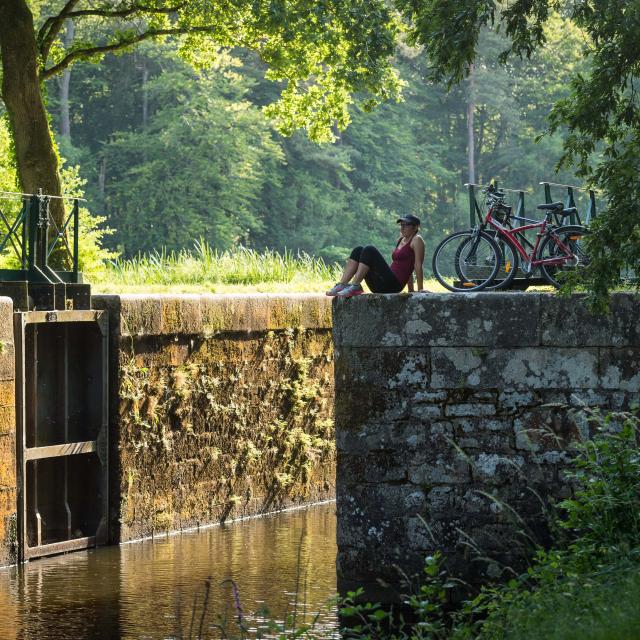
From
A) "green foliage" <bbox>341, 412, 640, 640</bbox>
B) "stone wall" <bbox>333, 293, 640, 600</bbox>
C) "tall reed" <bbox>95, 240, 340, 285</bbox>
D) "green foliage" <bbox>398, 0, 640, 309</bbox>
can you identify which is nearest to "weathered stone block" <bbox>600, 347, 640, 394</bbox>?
"stone wall" <bbox>333, 293, 640, 600</bbox>

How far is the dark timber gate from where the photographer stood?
42.5 ft

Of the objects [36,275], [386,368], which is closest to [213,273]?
[36,275]

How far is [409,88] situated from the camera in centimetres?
5206

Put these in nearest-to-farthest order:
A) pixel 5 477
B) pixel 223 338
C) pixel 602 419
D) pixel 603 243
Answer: pixel 603 243 < pixel 602 419 < pixel 5 477 < pixel 223 338

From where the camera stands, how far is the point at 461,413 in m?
9.88

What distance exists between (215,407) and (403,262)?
4302mm

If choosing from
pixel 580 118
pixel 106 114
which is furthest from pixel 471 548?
pixel 106 114

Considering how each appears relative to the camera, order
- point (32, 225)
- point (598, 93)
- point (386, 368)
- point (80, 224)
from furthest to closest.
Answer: point (80, 224) → point (32, 225) → point (386, 368) → point (598, 93)

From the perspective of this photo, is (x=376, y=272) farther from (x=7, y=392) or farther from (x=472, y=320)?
(x=7, y=392)

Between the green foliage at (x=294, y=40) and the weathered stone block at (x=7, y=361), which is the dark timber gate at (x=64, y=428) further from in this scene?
the green foliage at (x=294, y=40)

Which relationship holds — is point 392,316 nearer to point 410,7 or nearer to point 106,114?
point 410,7

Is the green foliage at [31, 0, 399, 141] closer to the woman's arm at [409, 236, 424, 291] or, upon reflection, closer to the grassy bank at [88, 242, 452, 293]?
the grassy bank at [88, 242, 452, 293]

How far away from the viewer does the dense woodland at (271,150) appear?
1695 inches

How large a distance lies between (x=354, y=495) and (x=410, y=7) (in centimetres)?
407
